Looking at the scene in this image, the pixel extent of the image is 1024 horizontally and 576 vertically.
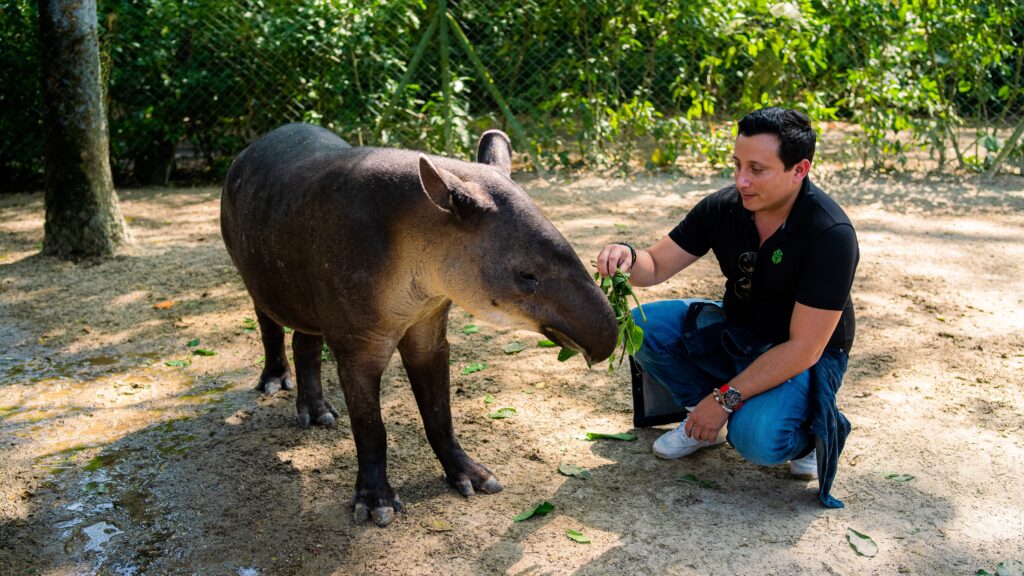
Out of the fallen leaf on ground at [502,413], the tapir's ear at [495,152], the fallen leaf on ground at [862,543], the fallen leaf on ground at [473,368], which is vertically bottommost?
the fallen leaf on ground at [862,543]

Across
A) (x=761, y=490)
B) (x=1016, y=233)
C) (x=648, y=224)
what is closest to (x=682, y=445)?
(x=761, y=490)

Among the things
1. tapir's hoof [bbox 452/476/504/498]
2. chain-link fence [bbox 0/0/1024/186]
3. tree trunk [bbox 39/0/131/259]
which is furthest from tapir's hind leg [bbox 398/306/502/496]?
chain-link fence [bbox 0/0/1024/186]

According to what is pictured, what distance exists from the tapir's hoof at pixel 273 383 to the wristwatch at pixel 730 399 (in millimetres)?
2385

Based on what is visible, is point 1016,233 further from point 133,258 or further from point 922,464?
point 133,258

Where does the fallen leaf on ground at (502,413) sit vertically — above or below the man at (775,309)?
below

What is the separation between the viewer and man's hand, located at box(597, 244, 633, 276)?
3.87 m

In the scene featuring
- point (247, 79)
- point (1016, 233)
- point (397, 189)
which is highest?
point (247, 79)

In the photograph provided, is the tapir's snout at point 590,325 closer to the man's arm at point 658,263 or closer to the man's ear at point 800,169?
the man's arm at point 658,263

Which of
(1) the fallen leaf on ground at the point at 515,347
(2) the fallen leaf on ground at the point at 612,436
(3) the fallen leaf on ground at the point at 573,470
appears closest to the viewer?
(3) the fallen leaf on ground at the point at 573,470

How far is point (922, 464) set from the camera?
13.1 ft

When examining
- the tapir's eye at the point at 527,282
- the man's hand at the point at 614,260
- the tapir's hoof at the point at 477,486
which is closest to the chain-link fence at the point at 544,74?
the man's hand at the point at 614,260

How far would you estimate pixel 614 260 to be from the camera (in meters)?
3.89

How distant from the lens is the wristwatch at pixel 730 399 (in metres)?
3.65

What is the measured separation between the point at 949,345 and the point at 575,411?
2.25 m
